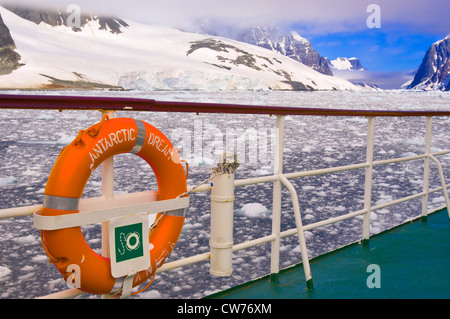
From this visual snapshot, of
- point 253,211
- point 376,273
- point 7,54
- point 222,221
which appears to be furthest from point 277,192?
point 7,54

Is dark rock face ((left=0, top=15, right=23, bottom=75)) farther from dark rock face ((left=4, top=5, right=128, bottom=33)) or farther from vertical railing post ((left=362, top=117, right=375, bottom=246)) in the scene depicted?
vertical railing post ((left=362, top=117, right=375, bottom=246))

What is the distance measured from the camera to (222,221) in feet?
4.57

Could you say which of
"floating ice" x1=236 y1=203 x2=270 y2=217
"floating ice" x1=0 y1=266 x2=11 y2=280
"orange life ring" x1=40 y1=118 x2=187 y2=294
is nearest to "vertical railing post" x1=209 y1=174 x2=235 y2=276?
"orange life ring" x1=40 y1=118 x2=187 y2=294

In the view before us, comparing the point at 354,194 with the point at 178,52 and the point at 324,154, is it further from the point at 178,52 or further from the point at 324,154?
the point at 178,52

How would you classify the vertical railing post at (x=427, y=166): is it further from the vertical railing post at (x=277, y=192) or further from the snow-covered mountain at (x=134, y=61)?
the snow-covered mountain at (x=134, y=61)

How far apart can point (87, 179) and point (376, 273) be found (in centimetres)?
131

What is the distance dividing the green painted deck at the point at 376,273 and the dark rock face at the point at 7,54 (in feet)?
223

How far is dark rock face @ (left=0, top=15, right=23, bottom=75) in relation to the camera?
61875mm

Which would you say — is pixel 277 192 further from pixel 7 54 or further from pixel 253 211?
pixel 7 54

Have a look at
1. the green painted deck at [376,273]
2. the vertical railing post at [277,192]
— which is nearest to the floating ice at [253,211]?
the green painted deck at [376,273]

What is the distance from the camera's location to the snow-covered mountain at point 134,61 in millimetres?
52281

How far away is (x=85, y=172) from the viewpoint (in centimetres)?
103
